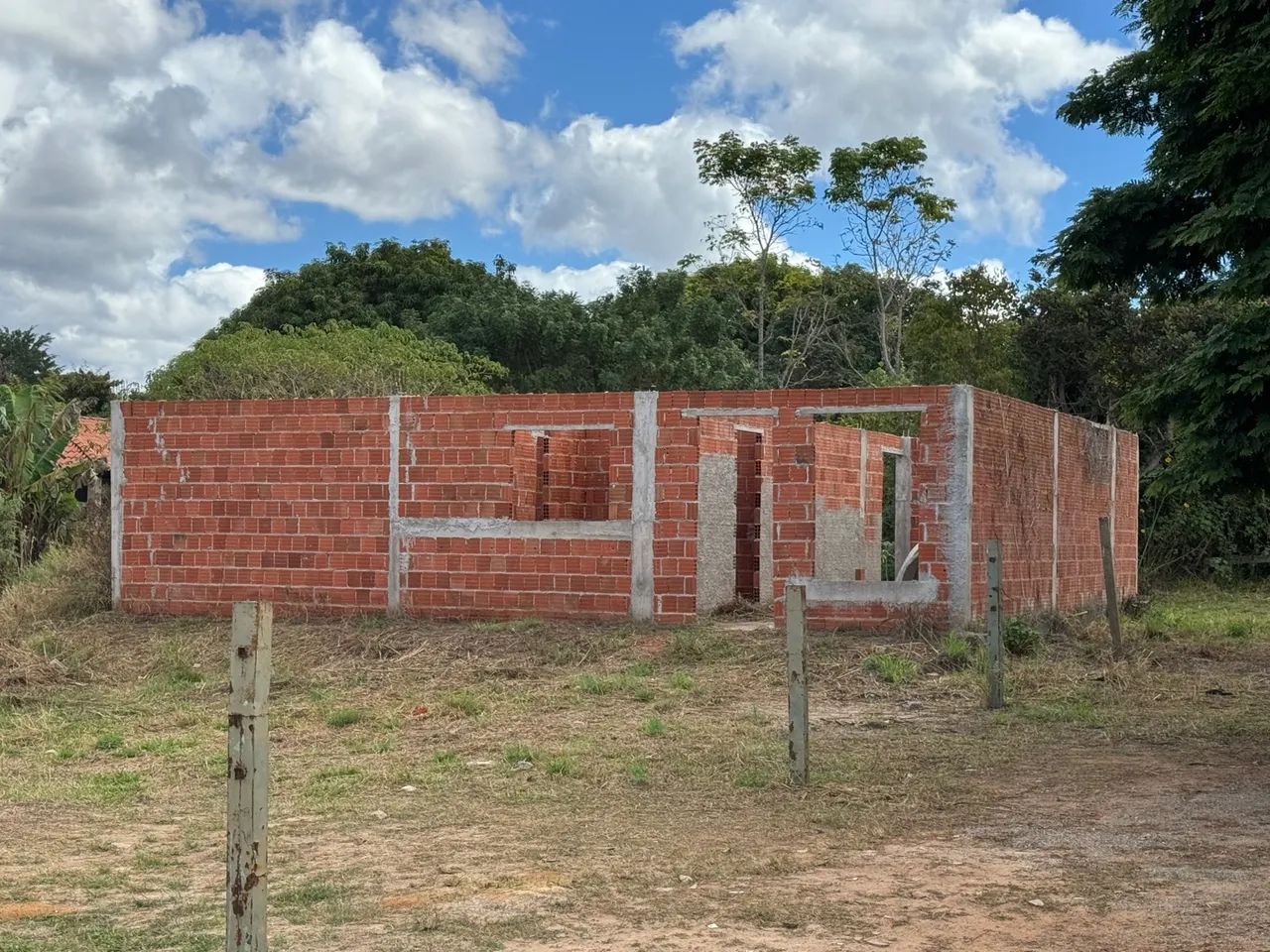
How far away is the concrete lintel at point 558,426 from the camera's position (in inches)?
635

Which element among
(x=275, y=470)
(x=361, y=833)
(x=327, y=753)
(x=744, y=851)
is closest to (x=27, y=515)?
(x=275, y=470)

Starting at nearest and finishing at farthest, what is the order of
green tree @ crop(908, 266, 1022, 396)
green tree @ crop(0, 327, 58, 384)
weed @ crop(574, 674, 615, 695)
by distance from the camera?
weed @ crop(574, 674, 615, 695)
green tree @ crop(908, 266, 1022, 396)
green tree @ crop(0, 327, 58, 384)

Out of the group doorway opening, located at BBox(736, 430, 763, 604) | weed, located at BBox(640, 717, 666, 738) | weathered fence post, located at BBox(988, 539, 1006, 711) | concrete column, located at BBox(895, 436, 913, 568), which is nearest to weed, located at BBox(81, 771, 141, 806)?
weed, located at BBox(640, 717, 666, 738)

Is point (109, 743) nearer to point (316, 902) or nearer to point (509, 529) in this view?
point (316, 902)

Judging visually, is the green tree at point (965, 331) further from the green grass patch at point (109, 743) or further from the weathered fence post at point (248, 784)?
the weathered fence post at point (248, 784)

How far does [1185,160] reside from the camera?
10.8 metres

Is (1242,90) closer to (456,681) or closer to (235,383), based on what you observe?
(456,681)

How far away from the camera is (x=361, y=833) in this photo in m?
7.76

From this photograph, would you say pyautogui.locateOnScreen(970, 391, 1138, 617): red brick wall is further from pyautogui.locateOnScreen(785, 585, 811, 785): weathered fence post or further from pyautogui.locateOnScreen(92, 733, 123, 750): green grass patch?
pyautogui.locateOnScreen(92, 733, 123, 750): green grass patch

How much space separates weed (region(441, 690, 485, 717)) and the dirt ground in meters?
0.05

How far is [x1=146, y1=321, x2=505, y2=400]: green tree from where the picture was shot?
23562 mm

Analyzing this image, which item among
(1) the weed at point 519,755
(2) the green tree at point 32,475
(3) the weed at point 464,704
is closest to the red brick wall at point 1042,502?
(3) the weed at point 464,704

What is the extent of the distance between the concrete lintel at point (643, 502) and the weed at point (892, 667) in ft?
9.99

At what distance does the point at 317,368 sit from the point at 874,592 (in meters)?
11.7
